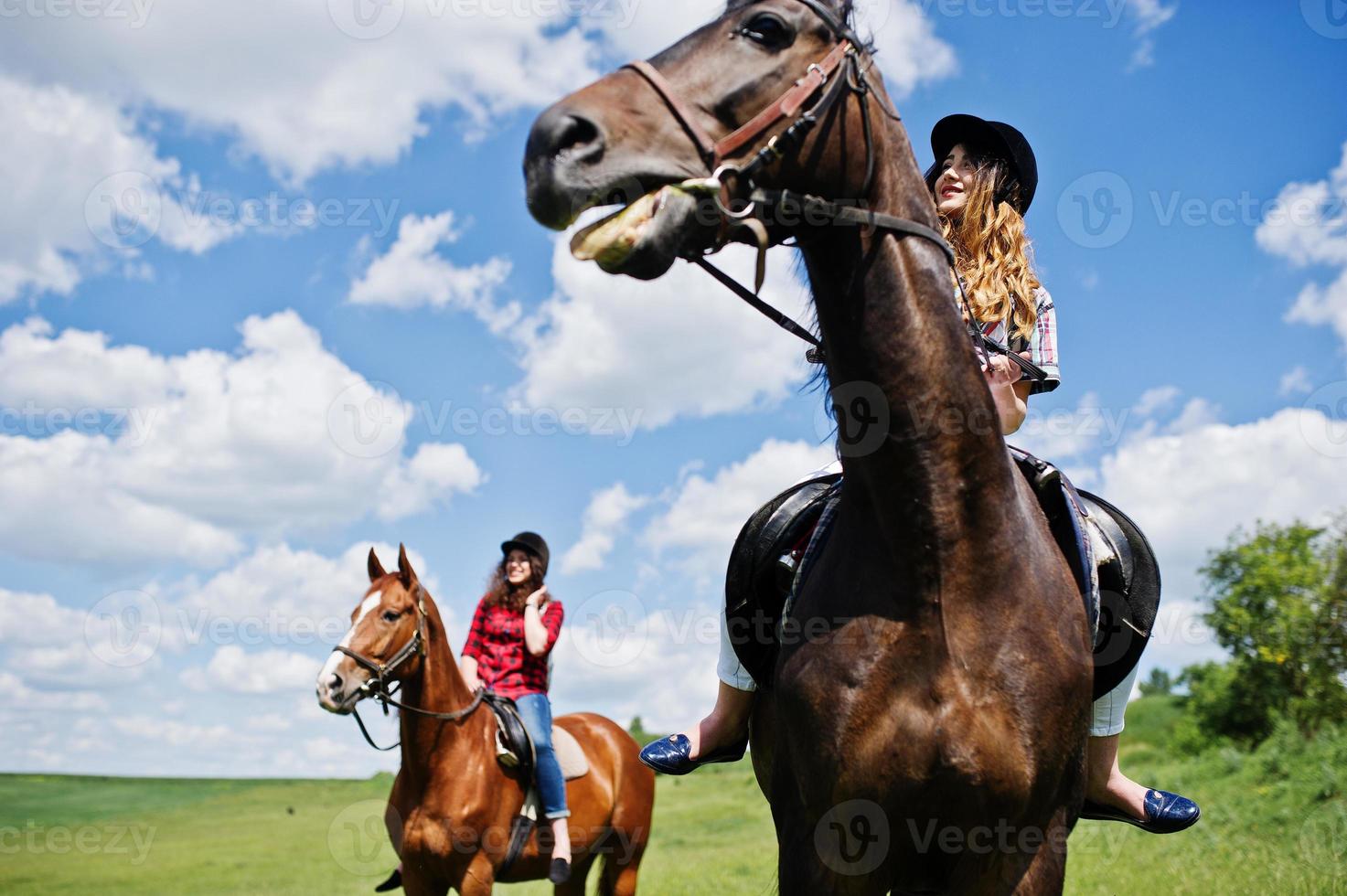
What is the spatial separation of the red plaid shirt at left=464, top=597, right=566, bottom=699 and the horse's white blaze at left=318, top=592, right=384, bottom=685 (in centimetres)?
120

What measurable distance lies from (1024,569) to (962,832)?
82 cm

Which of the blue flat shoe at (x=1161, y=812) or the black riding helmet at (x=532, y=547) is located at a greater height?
the black riding helmet at (x=532, y=547)

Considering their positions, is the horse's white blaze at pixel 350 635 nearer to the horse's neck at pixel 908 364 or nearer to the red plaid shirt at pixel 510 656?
the red plaid shirt at pixel 510 656

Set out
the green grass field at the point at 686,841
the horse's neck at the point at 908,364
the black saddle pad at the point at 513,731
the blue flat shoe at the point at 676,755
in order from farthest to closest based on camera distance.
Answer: the green grass field at the point at 686,841 < the black saddle pad at the point at 513,731 < the blue flat shoe at the point at 676,755 < the horse's neck at the point at 908,364

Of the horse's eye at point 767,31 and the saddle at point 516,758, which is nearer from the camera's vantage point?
the horse's eye at point 767,31

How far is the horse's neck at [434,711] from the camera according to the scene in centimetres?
927

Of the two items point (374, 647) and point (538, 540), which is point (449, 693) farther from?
point (538, 540)

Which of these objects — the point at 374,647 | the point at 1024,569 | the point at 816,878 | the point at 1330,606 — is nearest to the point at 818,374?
the point at 1024,569

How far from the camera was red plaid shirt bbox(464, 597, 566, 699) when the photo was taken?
1012 cm
